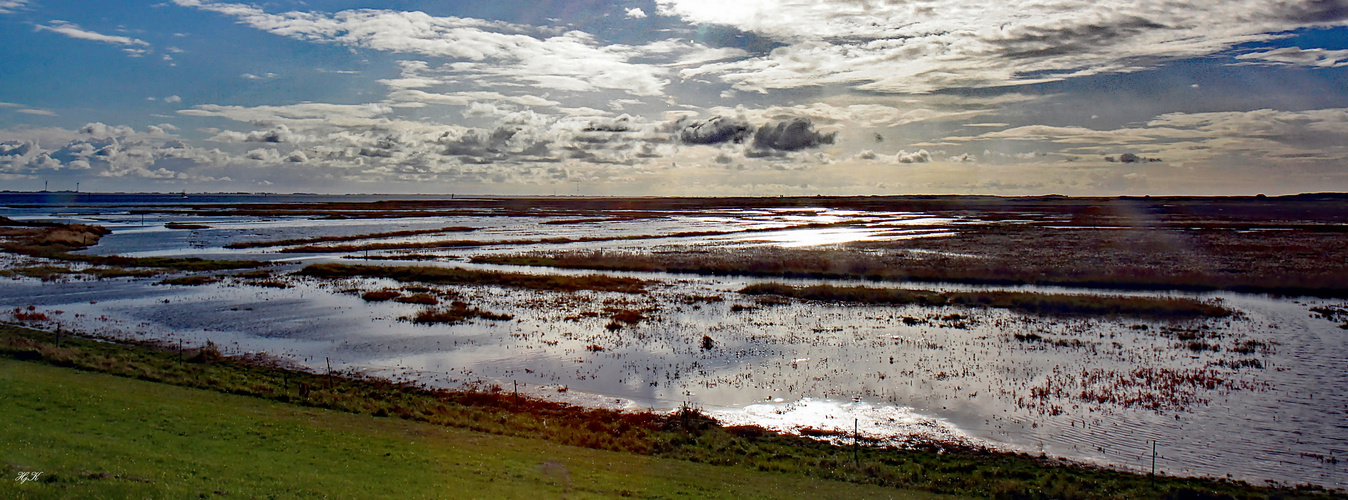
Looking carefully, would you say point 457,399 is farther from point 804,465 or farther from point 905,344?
point 905,344

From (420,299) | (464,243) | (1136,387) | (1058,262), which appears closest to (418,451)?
(1136,387)

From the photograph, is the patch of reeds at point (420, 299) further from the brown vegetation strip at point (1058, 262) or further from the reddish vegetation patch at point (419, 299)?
the brown vegetation strip at point (1058, 262)

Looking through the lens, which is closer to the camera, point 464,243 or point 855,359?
point 855,359

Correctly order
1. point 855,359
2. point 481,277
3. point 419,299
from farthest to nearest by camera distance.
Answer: point 481,277
point 419,299
point 855,359

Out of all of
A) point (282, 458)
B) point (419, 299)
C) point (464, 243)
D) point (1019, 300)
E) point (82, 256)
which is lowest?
point (419, 299)

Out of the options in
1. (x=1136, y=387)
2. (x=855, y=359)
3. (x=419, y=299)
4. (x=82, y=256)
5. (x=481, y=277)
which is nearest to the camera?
(x=1136, y=387)

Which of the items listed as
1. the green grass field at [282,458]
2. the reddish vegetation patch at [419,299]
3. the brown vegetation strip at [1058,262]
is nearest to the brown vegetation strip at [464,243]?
the brown vegetation strip at [1058,262]

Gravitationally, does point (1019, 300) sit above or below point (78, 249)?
above

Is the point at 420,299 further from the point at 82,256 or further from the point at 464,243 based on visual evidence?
the point at 464,243
